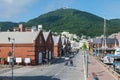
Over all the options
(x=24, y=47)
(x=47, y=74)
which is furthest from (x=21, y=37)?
(x=47, y=74)

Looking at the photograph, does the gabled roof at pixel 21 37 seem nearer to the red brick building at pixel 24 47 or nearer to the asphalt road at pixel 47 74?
the red brick building at pixel 24 47

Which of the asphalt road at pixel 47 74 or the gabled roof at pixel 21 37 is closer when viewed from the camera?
the asphalt road at pixel 47 74

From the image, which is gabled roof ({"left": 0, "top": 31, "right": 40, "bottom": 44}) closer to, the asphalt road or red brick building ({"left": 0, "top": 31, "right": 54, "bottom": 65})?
red brick building ({"left": 0, "top": 31, "right": 54, "bottom": 65})

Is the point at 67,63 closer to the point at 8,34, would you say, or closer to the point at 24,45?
the point at 24,45

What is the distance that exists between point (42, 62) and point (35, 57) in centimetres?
674

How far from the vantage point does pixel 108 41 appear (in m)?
178

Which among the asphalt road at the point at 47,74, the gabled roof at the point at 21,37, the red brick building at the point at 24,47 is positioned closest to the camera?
the asphalt road at the point at 47,74

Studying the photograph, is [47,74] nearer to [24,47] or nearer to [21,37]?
[24,47]

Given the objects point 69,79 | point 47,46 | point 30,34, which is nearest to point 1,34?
point 30,34

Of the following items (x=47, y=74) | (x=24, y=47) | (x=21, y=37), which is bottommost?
Answer: (x=47, y=74)

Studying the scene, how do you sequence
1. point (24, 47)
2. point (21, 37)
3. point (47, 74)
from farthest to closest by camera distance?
point (21, 37) < point (24, 47) < point (47, 74)

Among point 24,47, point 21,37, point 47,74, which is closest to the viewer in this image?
point 47,74

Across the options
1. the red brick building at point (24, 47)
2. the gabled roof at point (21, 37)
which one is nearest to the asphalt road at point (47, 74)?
the red brick building at point (24, 47)

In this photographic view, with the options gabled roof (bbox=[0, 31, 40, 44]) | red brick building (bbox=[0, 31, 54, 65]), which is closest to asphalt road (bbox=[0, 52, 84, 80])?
red brick building (bbox=[0, 31, 54, 65])
